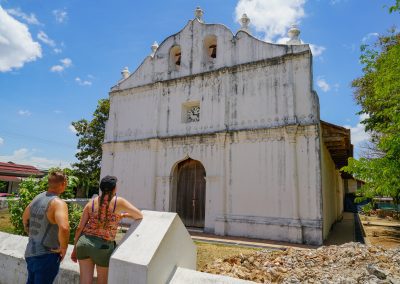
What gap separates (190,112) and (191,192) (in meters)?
3.66

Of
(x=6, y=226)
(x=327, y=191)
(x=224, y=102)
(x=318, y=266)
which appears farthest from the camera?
(x=327, y=191)

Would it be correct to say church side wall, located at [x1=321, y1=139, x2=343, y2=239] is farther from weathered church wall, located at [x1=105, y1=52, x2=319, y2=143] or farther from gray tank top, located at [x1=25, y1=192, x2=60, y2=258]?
gray tank top, located at [x1=25, y1=192, x2=60, y2=258]

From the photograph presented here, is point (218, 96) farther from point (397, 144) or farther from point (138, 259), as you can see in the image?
point (138, 259)

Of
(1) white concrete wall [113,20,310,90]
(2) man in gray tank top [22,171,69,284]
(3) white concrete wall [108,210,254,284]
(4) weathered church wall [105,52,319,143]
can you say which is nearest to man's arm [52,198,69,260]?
(2) man in gray tank top [22,171,69,284]

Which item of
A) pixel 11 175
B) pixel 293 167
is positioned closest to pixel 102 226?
pixel 293 167

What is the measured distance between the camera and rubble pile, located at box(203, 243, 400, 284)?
3.73m

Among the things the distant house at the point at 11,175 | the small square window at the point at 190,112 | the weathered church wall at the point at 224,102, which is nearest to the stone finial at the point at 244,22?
the weathered church wall at the point at 224,102

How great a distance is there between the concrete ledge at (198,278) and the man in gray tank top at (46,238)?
1.23 meters

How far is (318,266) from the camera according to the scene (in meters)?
4.65

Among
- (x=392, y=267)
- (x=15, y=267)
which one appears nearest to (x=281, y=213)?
(x=392, y=267)

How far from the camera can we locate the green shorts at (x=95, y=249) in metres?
3.01

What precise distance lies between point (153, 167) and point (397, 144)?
9.71m

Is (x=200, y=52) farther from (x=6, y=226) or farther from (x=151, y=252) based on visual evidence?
(x=151, y=252)

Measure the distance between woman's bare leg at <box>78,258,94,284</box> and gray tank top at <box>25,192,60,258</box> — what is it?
1.18 feet
